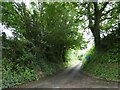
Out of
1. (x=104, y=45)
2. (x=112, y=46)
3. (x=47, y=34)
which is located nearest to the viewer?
(x=47, y=34)

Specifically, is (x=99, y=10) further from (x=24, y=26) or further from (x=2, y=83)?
(x=2, y=83)

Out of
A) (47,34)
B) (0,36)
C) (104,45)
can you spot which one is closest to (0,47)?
(0,36)

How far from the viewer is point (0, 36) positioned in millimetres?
10891

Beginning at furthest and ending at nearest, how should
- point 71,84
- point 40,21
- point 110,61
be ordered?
point 40,21 < point 110,61 < point 71,84

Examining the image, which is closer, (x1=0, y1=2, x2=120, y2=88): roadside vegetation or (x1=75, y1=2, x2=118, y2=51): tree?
(x1=0, y1=2, x2=120, y2=88): roadside vegetation

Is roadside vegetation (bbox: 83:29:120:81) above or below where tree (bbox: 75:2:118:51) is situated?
below

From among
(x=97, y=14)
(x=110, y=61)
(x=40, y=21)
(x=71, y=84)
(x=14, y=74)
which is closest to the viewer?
(x=14, y=74)

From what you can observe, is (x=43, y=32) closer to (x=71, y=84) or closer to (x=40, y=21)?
(x=40, y=21)

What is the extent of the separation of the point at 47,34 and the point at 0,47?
5468mm

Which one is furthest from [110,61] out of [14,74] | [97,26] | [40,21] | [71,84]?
[14,74]

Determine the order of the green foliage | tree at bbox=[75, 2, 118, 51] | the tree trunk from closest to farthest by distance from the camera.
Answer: the green foliage, tree at bbox=[75, 2, 118, 51], the tree trunk

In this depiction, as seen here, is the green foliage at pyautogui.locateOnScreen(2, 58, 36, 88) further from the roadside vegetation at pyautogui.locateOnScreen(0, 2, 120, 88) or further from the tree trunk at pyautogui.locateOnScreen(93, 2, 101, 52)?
the tree trunk at pyautogui.locateOnScreen(93, 2, 101, 52)

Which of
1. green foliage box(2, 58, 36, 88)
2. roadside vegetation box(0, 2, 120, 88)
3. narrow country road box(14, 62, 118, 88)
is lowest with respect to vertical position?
narrow country road box(14, 62, 118, 88)

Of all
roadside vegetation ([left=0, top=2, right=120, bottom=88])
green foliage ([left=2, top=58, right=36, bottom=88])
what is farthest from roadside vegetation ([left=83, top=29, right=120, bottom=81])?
green foliage ([left=2, top=58, right=36, bottom=88])
